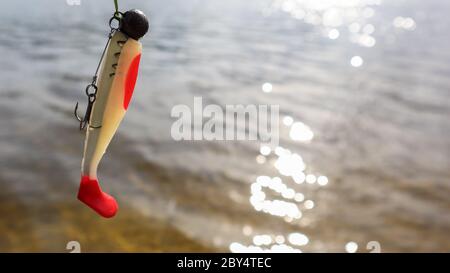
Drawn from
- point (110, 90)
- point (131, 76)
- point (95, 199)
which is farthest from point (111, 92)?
point (95, 199)

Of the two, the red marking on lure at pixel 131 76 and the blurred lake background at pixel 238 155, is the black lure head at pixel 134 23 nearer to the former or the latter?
the red marking on lure at pixel 131 76

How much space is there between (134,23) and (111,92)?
0.42 meters

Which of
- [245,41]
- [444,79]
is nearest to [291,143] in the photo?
[444,79]

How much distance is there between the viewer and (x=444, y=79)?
8812mm

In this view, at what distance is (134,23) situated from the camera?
256 cm

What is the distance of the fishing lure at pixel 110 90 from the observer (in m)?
2.61

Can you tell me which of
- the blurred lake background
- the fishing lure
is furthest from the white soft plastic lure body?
the blurred lake background

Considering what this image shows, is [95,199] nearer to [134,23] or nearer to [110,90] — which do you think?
[110,90]

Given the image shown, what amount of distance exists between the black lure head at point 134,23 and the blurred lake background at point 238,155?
2.11 metres

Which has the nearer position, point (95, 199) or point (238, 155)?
point (95, 199)

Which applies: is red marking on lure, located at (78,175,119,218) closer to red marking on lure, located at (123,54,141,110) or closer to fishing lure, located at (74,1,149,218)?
fishing lure, located at (74,1,149,218)

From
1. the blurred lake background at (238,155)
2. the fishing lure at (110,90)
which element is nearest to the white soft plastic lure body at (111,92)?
the fishing lure at (110,90)
